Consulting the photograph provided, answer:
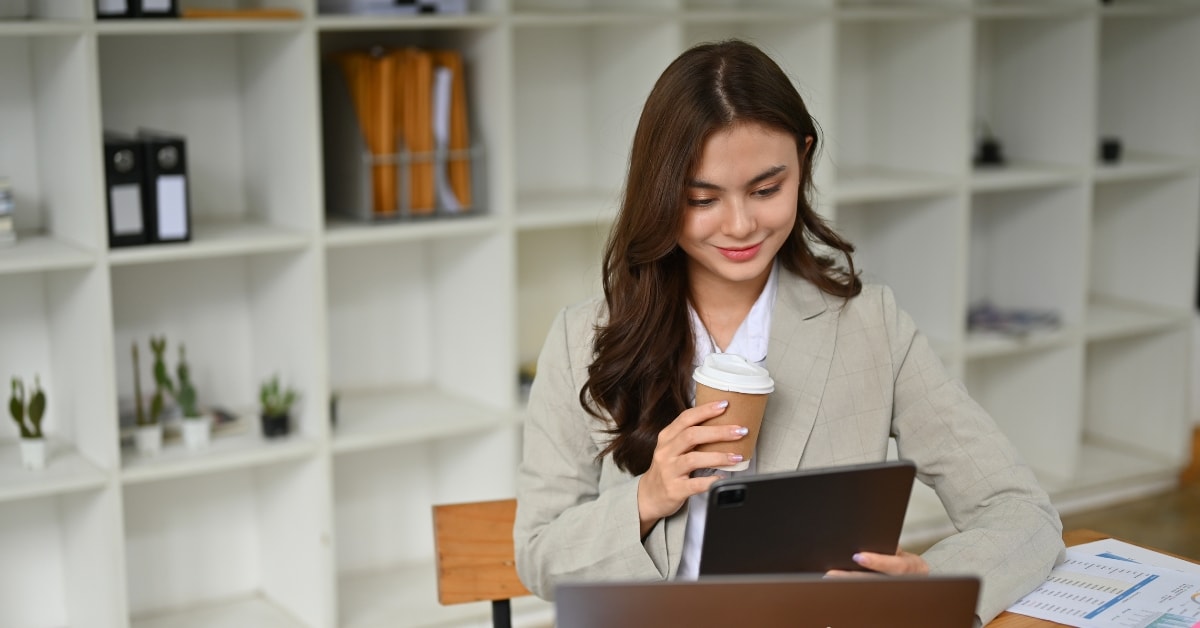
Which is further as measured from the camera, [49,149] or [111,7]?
[49,149]

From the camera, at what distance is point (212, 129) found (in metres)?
3.16

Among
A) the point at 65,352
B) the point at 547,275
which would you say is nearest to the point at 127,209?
the point at 65,352

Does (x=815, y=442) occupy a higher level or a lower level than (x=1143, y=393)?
higher

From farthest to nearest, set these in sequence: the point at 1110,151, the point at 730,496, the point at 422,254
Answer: the point at 1110,151 < the point at 422,254 < the point at 730,496

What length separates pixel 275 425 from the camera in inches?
119

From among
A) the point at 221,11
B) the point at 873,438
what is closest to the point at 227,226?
the point at 221,11

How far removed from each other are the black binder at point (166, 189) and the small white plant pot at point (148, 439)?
1.37 ft

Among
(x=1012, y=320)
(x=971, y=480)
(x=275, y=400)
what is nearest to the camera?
(x=971, y=480)

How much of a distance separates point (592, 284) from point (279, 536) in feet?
3.44

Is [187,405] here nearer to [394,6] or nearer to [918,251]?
[394,6]

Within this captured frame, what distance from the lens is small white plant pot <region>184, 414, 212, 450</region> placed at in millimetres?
2949

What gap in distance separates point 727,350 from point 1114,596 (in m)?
0.57

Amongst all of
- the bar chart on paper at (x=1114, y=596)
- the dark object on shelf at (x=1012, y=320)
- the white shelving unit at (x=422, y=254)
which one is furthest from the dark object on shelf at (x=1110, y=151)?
the bar chart on paper at (x=1114, y=596)

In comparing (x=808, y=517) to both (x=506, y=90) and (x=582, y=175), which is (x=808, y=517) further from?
(x=582, y=175)
